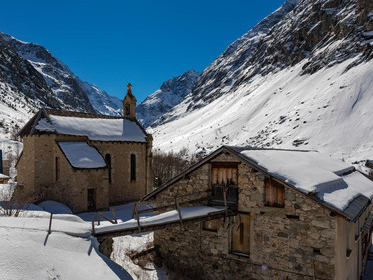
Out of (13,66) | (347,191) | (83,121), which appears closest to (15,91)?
(13,66)

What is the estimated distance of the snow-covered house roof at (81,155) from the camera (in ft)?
80.2

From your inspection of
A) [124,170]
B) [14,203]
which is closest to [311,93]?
[124,170]

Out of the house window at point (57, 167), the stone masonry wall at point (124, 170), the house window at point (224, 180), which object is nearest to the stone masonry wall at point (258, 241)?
the house window at point (224, 180)

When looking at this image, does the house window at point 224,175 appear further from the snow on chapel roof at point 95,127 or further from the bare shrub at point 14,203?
the snow on chapel roof at point 95,127

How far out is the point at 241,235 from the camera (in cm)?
1327

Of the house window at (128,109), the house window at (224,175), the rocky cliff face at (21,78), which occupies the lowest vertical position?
the house window at (224,175)

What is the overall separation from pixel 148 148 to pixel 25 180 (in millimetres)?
11738

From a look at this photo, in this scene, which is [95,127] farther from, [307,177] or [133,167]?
[307,177]

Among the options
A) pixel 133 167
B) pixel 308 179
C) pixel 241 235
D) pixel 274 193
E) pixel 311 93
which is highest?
pixel 311 93

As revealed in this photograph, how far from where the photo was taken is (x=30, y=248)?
848 cm

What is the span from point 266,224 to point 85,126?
21.0 metres

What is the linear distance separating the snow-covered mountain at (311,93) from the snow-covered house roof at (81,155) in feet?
153

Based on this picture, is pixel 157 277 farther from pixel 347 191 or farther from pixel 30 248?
pixel 347 191

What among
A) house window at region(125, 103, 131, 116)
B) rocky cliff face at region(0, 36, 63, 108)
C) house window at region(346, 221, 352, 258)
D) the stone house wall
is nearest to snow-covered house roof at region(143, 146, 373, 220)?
the stone house wall
